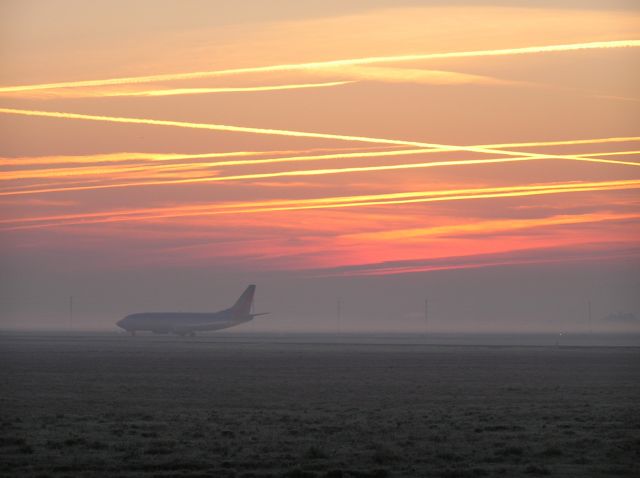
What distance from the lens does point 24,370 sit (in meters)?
83.4

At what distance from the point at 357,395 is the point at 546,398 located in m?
9.53

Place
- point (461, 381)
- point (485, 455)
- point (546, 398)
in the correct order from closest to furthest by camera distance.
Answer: point (485, 455), point (546, 398), point (461, 381)

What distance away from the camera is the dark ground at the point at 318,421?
3406 centimetres

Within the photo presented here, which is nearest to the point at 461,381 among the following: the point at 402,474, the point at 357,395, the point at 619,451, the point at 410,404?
the point at 357,395

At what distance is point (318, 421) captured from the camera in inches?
1828

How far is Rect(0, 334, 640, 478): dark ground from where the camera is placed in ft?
112

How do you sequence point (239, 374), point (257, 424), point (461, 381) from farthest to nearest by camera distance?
1. point (239, 374)
2. point (461, 381)
3. point (257, 424)

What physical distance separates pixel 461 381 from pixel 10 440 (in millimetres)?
39290

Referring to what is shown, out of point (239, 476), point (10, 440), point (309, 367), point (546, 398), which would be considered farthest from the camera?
point (309, 367)

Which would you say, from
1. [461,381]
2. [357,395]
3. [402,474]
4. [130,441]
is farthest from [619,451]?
[461,381]

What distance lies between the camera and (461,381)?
7331 cm

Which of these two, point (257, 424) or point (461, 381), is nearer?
point (257, 424)

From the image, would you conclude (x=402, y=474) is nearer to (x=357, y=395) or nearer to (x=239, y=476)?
(x=239, y=476)

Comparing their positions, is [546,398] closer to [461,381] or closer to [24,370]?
[461,381]
